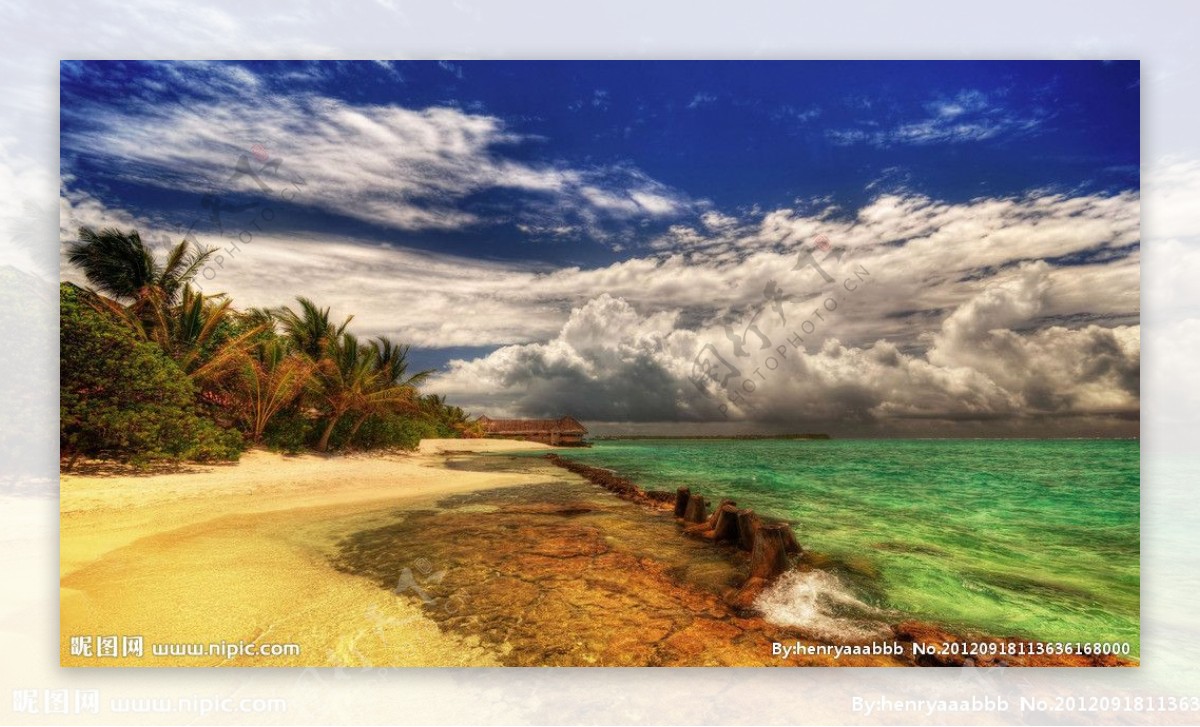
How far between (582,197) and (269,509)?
18.1ft

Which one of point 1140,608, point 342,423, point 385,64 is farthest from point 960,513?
point 342,423

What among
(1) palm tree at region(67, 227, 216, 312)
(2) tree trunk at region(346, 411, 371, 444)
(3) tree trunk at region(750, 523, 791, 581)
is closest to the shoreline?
(3) tree trunk at region(750, 523, 791, 581)

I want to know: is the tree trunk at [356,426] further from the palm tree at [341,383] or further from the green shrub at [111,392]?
the green shrub at [111,392]

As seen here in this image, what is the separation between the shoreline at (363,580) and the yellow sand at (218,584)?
0.01m

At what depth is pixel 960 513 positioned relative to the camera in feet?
27.6

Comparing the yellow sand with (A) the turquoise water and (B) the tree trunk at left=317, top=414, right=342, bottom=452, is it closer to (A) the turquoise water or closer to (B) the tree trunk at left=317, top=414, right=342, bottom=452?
(A) the turquoise water

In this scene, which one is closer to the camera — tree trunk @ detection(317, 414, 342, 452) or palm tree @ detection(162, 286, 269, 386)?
palm tree @ detection(162, 286, 269, 386)

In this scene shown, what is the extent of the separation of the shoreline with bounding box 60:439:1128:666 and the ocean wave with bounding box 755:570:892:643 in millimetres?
148

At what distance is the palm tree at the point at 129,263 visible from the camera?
14.6 ft

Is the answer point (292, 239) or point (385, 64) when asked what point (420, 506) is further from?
point (385, 64)

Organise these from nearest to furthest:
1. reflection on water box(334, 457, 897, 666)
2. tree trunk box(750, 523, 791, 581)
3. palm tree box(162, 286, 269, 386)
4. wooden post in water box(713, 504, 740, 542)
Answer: reflection on water box(334, 457, 897, 666) → tree trunk box(750, 523, 791, 581) → wooden post in water box(713, 504, 740, 542) → palm tree box(162, 286, 269, 386)

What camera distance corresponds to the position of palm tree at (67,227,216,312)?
446 cm

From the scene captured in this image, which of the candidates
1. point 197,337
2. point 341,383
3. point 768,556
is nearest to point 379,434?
point 341,383

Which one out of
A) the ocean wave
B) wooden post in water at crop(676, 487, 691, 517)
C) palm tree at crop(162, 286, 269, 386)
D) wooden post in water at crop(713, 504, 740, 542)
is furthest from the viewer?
palm tree at crop(162, 286, 269, 386)
